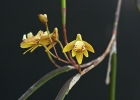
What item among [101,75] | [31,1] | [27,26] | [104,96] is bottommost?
[104,96]

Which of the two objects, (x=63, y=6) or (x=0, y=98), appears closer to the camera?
(x=63, y=6)

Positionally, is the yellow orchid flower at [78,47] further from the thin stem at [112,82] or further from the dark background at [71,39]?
the dark background at [71,39]

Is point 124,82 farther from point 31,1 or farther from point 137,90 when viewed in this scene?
point 31,1

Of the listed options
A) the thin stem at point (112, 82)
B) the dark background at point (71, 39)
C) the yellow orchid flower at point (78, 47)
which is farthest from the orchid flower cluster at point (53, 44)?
the dark background at point (71, 39)

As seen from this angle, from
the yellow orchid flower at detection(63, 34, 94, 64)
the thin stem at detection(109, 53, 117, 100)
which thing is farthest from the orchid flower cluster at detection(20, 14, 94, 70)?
the thin stem at detection(109, 53, 117, 100)

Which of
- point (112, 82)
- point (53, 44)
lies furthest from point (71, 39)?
point (53, 44)

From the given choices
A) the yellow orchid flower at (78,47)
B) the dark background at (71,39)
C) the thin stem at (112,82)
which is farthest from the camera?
the dark background at (71,39)

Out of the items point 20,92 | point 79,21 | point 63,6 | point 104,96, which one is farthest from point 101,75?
point 63,6

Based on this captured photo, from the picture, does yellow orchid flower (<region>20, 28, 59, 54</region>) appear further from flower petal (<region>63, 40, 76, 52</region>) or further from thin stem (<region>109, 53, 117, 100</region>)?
thin stem (<region>109, 53, 117, 100</region>)

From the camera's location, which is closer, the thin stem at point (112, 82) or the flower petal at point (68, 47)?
the flower petal at point (68, 47)
